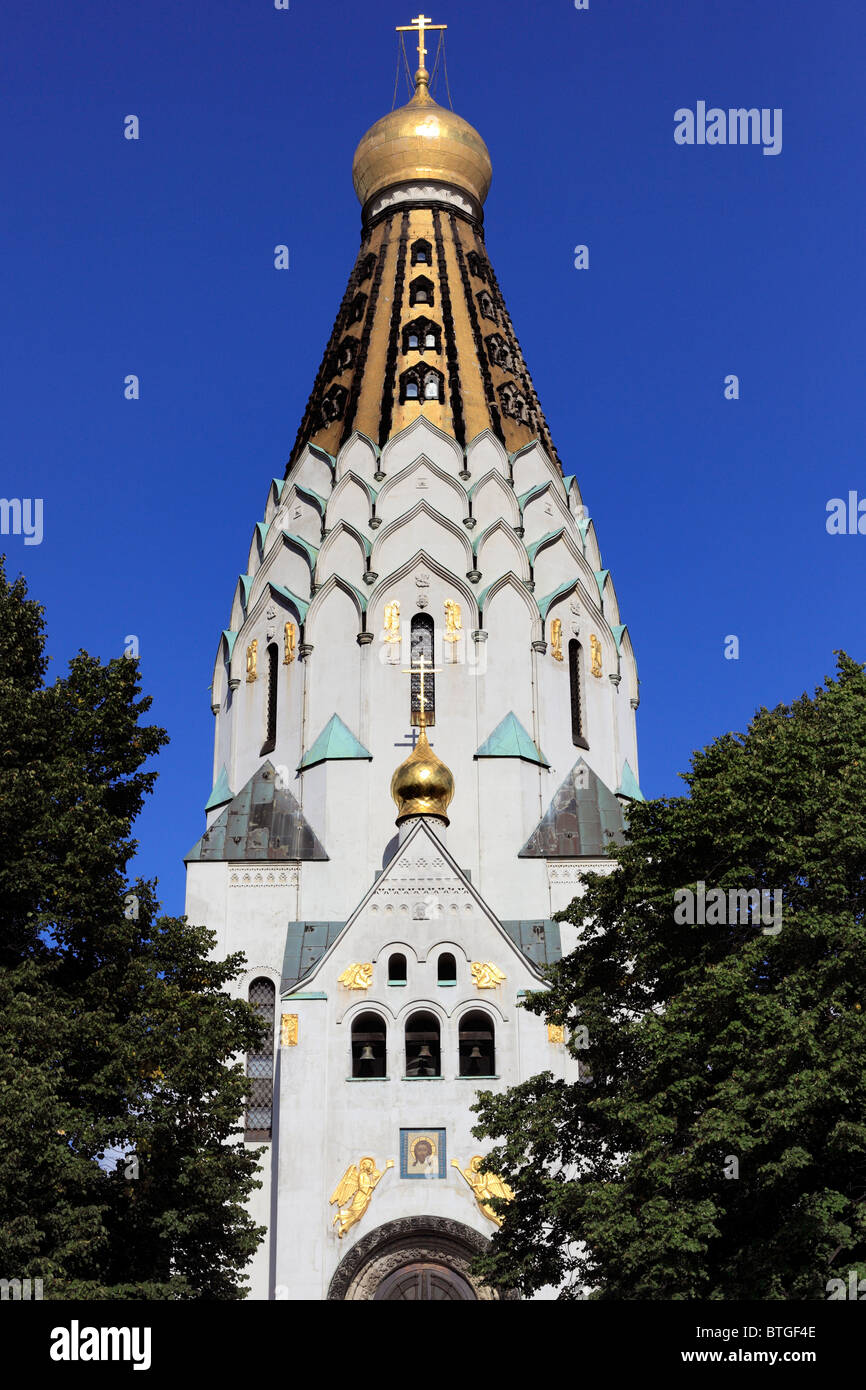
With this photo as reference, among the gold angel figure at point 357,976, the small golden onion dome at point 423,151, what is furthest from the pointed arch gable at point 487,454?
the gold angel figure at point 357,976

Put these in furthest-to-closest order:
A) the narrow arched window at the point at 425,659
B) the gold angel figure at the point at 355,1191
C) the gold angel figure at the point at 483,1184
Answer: the narrow arched window at the point at 425,659 → the gold angel figure at the point at 355,1191 → the gold angel figure at the point at 483,1184

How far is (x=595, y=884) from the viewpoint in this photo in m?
18.1

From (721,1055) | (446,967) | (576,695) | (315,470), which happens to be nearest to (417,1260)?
(446,967)

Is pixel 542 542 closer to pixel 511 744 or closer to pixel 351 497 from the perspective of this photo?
pixel 351 497

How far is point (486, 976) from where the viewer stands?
24047 millimetres

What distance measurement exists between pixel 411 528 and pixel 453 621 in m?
2.28

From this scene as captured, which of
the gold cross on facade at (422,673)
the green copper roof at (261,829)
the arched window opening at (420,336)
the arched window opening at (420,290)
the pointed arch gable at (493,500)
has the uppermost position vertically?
the arched window opening at (420,290)

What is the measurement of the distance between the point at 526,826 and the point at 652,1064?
12761 mm

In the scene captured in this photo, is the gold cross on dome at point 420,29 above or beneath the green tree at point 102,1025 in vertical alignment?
above

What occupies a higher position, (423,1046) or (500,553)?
(500,553)

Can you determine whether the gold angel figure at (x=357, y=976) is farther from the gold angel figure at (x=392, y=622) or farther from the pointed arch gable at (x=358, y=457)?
the pointed arch gable at (x=358, y=457)

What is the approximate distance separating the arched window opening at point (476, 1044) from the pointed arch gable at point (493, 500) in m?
11.3

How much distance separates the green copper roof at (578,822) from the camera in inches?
1107
